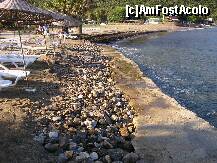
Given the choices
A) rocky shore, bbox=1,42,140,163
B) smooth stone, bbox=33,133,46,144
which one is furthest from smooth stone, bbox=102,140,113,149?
smooth stone, bbox=33,133,46,144

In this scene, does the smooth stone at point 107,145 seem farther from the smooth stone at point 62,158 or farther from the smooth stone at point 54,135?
the smooth stone at point 62,158

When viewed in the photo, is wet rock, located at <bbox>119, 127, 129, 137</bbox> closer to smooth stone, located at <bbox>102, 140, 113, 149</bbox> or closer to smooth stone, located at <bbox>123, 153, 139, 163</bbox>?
smooth stone, located at <bbox>102, 140, 113, 149</bbox>

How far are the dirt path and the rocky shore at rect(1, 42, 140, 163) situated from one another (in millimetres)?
512

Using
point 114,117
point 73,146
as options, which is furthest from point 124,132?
point 73,146

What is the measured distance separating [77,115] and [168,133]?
343 centimetres

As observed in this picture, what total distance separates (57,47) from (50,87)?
18844 millimetres

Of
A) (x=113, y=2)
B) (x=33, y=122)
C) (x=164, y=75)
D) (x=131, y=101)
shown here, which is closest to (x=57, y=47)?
(x=164, y=75)

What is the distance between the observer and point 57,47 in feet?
127

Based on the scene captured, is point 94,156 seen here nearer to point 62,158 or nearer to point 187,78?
point 62,158

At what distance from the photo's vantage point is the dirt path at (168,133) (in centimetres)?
1352

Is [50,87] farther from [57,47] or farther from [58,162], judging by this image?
[57,47]

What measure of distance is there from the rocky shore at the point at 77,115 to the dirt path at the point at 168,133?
0.51 metres

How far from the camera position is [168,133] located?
15688 millimetres

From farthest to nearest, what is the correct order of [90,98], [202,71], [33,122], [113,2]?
[113,2] < [202,71] < [90,98] < [33,122]
